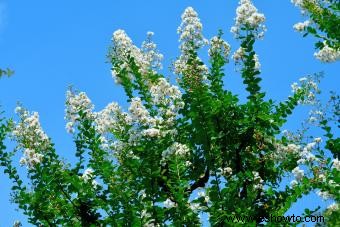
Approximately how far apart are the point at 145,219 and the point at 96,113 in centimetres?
192

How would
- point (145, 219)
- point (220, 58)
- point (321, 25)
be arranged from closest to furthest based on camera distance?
point (145, 219) → point (220, 58) → point (321, 25)

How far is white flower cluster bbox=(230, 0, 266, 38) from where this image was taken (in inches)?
375

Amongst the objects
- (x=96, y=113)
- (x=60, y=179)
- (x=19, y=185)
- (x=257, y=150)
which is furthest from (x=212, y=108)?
(x=19, y=185)

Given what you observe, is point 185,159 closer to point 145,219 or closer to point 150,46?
point 145,219

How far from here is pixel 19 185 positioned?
967cm

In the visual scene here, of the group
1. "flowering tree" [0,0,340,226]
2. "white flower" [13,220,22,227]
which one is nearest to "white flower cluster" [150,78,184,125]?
"flowering tree" [0,0,340,226]

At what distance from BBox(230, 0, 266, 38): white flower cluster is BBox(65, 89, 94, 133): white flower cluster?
8.19 ft

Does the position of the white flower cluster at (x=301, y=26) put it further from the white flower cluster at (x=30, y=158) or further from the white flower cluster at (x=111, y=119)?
the white flower cluster at (x=30, y=158)

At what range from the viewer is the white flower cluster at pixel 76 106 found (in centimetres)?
952

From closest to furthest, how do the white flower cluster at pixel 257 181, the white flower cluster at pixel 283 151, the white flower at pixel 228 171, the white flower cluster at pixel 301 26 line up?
the white flower at pixel 228 171
the white flower cluster at pixel 257 181
the white flower cluster at pixel 283 151
the white flower cluster at pixel 301 26

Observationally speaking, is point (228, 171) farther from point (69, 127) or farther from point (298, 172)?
point (69, 127)

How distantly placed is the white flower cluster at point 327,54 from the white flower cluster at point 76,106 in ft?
13.7

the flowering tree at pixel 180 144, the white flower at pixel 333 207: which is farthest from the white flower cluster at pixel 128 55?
the white flower at pixel 333 207

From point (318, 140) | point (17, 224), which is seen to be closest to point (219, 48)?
point (318, 140)
